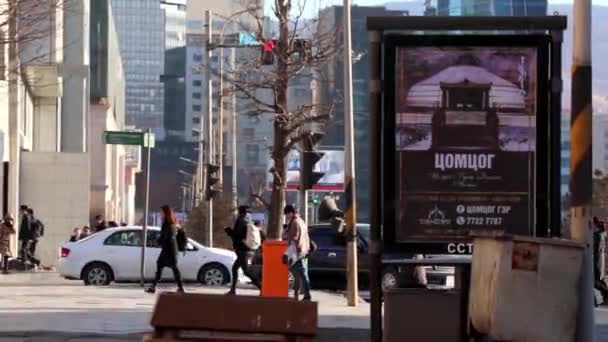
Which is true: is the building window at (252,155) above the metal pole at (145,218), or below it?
above

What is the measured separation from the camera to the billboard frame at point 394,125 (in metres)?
11.7

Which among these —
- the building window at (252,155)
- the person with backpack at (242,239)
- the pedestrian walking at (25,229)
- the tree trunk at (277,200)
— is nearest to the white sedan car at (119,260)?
the tree trunk at (277,200)

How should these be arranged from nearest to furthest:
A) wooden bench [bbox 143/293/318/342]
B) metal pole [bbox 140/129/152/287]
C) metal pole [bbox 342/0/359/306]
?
wooden bench [bbox 143/293/318/342], metal pole [bbox 342/0/359/306], metal pole [bbox 140/129/152/287]

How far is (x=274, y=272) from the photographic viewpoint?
2117 cm

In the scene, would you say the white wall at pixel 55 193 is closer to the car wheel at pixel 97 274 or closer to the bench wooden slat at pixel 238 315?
the car wheel at pixel 97 274

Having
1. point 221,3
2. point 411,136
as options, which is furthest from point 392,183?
point 221,3

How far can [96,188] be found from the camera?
236 ft

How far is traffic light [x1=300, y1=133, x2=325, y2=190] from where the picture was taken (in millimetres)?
21281

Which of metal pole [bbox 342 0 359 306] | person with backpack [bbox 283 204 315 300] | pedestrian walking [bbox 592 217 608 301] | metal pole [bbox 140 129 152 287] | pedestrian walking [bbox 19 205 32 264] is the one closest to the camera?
person with backpack [bbox 283 204 315 300]

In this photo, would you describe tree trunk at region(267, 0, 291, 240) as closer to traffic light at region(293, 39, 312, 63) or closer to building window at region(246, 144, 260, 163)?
traffic light at region(293, 39, 312, 63)

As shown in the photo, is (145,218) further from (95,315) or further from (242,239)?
(95,315)

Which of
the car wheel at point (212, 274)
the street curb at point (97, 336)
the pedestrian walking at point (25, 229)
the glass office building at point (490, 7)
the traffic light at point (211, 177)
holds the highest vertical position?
the glass office building at point (490, 7)

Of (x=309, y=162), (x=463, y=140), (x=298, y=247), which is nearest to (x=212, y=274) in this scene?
(x=309, y=162)

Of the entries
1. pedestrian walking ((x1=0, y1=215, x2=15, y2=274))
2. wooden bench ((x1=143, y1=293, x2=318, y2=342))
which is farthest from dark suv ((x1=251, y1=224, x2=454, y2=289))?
wooden bench ((x1=143, y1=293, x2=318, y2=342))
